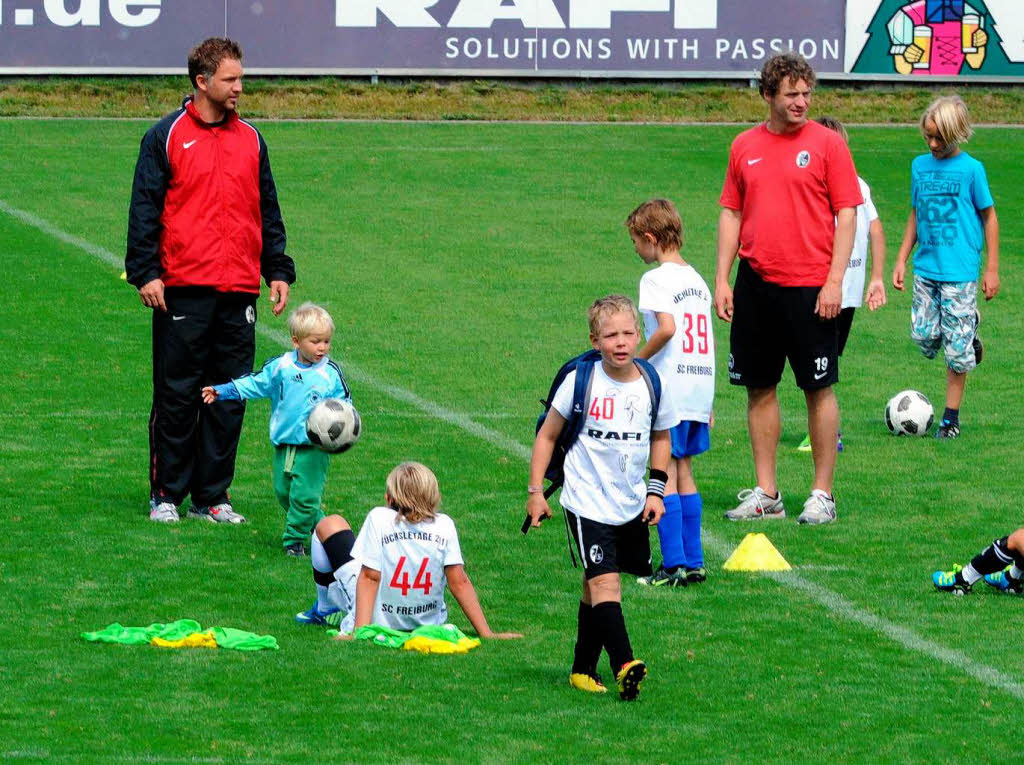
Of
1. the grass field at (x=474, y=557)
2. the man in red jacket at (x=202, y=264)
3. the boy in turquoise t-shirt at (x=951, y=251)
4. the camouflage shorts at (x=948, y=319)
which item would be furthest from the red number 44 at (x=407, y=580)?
the camouflage shorts at (x=948, y=319)

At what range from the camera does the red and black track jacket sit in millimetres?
9938

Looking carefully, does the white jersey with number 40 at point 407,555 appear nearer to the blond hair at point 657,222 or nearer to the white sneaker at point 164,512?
the blond hair at point 657,222

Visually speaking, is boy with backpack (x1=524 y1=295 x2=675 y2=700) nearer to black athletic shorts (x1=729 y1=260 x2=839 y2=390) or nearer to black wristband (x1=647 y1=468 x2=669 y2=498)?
black wristband (x1=647 y1=468 x2=669 y2=498)

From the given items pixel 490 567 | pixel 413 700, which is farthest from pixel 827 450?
pixel 413 700

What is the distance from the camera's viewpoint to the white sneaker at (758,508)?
33.6 feet

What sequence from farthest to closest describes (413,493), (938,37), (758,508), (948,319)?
(938,37), (948,319), (758,508), (413,493)

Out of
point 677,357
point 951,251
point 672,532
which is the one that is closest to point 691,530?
point 672,532

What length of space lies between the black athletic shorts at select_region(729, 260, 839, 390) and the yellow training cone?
1167mm

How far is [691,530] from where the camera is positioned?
8.94 m

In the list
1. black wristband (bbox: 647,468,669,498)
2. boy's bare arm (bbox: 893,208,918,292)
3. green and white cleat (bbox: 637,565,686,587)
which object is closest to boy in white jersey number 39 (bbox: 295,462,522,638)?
black wristband (bbox: 647,468,669,498)

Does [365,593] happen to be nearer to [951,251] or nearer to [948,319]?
[951,251]

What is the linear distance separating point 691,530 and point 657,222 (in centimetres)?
140

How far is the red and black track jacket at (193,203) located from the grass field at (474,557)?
1311 mm

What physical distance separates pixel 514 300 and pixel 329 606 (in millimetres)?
10263
